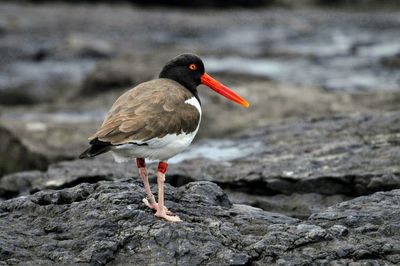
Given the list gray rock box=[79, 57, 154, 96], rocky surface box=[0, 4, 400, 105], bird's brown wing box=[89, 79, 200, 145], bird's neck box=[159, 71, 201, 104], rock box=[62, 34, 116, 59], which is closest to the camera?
bird's brown wing box=[89, 79, 200, 145]

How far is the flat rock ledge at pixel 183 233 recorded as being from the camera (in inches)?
208

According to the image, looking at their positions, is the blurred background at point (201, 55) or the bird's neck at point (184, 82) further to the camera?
the blurred background at point (201, 55)

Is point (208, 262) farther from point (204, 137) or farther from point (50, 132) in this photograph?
point (50, 132)

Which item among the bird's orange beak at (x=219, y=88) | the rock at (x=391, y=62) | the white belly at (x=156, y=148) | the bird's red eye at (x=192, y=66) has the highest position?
the bird's red eye at (x=192, y=66)

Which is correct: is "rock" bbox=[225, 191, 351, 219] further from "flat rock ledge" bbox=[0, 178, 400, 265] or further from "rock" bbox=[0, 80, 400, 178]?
"rock" bbox=[0, 80, 400, 178]

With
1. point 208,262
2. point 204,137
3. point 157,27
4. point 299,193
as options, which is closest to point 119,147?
point 208,262

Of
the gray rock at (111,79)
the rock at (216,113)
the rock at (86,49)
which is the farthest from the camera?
the rock at (86,49)

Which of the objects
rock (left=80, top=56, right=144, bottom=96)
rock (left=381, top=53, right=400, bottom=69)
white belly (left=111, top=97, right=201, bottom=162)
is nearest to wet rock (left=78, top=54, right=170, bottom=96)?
rock (left=80, top=56, right=144, bottom=96)

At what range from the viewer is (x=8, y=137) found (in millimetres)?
11836

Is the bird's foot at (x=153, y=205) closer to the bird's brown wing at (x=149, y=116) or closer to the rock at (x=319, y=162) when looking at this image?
the bird's brown wing at (x=149, y=116)

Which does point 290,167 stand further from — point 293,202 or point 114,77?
point 114,77

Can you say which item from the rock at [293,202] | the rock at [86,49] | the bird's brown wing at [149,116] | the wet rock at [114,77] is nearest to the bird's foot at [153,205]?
the bird's brown wing at [149,116]

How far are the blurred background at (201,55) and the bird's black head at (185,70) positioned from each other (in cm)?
463

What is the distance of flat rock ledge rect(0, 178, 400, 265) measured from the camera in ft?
17.3
